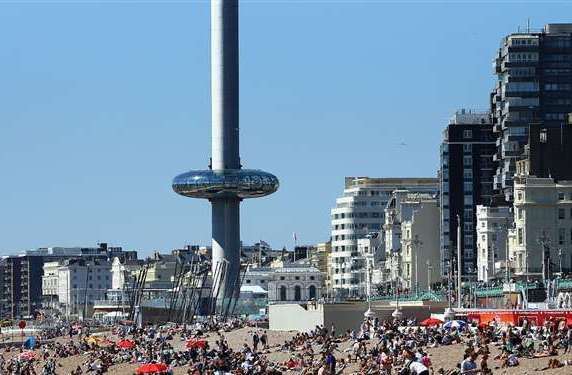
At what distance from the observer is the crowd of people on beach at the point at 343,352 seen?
62.1 m

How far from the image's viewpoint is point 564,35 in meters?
145

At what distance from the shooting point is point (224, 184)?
163 metres

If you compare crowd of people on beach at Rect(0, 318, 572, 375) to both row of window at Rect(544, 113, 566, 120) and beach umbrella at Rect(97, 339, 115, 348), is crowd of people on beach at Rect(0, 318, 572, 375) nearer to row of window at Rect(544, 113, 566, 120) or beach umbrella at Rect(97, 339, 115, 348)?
beach umbrella at Rect(97, 339, 115, 348)

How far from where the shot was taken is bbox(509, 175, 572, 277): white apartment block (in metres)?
124

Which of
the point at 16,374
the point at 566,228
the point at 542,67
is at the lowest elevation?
the point at 16,374

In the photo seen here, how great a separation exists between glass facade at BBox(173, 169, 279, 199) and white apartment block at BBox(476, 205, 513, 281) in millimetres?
30668

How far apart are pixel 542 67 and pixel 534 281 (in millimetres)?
30570

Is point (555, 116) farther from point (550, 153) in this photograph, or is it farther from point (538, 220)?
point (538, 220)

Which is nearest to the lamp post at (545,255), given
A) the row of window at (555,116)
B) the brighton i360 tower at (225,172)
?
the row of window at (555,116)

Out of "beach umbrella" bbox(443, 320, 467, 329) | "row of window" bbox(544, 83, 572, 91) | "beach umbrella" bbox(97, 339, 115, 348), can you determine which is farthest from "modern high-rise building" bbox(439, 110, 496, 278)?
"beach umbrella" bbox(443, 320, 467, 329)

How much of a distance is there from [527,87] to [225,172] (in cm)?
Result: 3078

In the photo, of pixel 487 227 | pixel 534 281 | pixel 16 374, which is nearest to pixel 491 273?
pixel 487 227

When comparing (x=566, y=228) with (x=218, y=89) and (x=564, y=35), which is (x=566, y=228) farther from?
(x=218, y=89)

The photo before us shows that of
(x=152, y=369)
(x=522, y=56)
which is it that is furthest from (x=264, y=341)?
(x=522, y=56)
